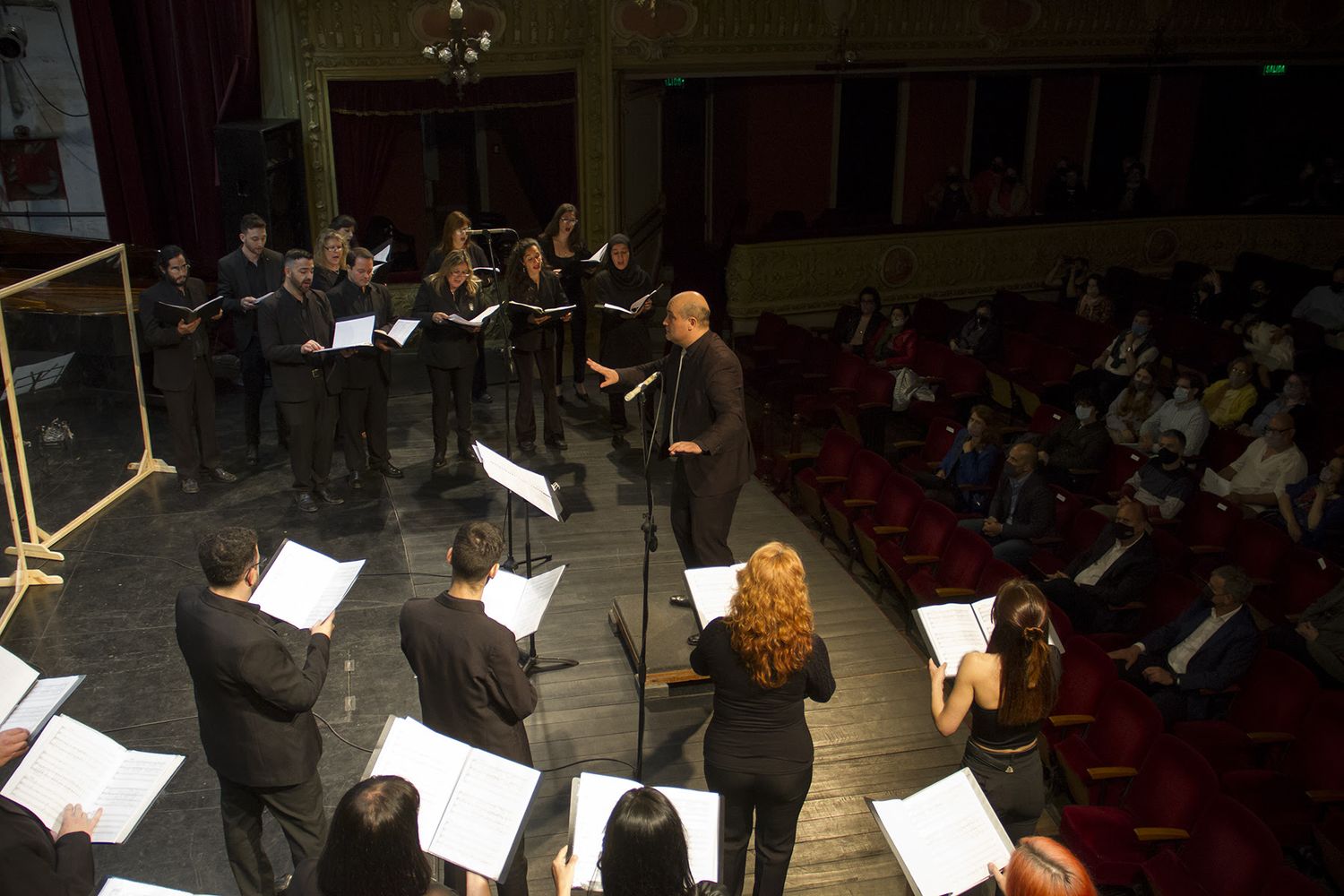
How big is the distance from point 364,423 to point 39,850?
4.75m

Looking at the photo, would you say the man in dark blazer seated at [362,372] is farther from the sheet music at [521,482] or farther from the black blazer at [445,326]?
A: the sheet music at [521,482]

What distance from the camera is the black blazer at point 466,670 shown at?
11.3 feet

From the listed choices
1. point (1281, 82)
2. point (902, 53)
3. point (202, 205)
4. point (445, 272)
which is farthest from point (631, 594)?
point (1281, 82)

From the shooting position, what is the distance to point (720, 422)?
5.23 metres

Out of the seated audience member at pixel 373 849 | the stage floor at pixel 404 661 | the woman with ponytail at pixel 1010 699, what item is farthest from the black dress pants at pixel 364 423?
the seated audience member at pixel 373 849

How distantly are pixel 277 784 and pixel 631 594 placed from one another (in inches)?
104

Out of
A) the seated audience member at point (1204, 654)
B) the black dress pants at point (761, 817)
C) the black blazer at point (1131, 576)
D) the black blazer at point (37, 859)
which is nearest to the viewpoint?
the black blazer at point (37, 859)

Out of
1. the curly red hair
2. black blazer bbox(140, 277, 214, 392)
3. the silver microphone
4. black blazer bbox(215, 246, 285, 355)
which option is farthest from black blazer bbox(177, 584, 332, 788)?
A: black blazer bbox(215, 246, 285, 355)

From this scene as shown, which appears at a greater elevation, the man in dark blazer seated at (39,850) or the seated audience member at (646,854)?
the seated audience member at (646,854)

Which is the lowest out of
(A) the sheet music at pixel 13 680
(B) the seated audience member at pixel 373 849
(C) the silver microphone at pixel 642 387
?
(A) the sheet music at pixel 13 680

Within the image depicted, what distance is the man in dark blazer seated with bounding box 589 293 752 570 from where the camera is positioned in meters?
5.23

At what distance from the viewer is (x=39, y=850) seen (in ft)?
9.36

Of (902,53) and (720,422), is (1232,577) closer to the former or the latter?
(720,422)

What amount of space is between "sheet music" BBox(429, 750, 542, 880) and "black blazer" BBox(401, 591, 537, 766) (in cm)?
27
